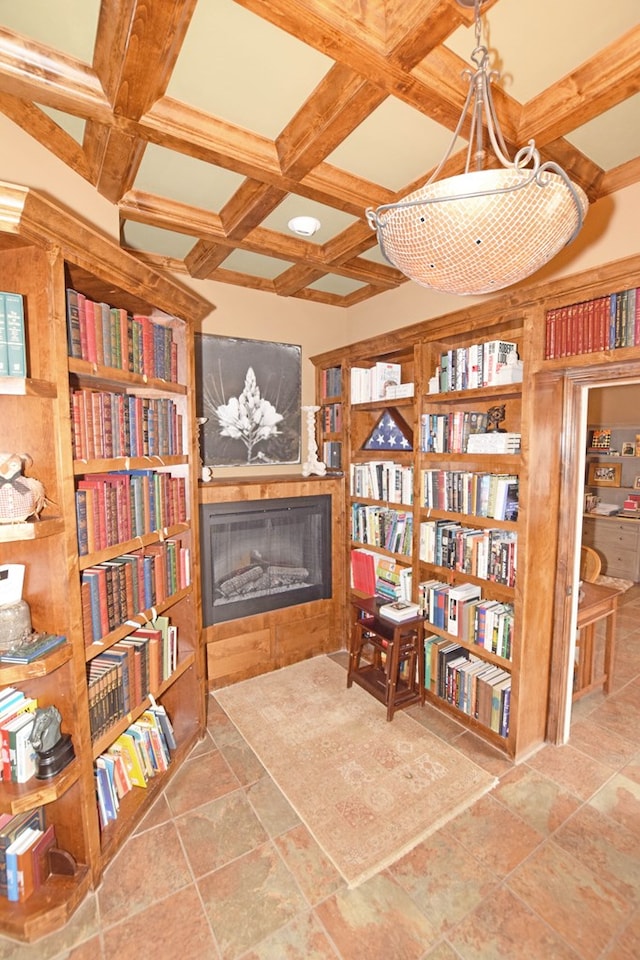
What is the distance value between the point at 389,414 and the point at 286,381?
3.01 ft

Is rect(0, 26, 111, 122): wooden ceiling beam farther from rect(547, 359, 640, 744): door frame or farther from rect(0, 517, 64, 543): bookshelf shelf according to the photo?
rect(547, 359, 640, 744): door frame

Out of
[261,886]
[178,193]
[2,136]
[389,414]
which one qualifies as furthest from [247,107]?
[261,886]

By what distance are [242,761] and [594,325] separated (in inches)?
109

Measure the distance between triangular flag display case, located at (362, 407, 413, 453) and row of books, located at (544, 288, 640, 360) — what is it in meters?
1.09

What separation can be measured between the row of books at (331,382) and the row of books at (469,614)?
1648mm

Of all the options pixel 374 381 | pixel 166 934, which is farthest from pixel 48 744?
pixel 374 381

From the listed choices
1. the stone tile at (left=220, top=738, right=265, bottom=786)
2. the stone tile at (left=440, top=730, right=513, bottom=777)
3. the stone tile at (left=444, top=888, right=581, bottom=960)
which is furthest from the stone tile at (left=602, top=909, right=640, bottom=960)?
the stone tile at (left=220, top=738, right=265, bottom=786)

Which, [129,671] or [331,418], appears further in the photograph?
[331,418]

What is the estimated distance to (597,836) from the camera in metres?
1.85

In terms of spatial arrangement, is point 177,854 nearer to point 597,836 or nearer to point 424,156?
point 597,836

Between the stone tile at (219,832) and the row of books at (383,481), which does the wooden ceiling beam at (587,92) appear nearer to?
the row of books at (383,481)

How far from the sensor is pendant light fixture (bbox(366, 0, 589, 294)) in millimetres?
863

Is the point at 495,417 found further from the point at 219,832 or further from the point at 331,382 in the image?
the point at 219,832

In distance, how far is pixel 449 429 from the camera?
8.61 ft
